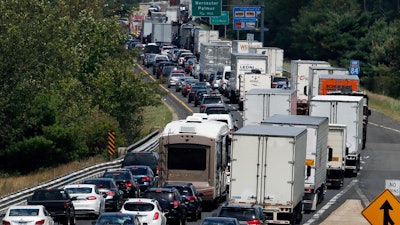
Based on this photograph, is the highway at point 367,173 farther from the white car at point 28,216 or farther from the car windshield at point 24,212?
the car windshield at point 24,212

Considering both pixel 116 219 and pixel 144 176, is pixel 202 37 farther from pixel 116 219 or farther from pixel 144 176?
pixel 116 219

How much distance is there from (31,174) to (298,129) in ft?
82.8

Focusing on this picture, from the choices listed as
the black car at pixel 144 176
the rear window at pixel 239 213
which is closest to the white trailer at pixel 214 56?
the black car at pixel 144 176

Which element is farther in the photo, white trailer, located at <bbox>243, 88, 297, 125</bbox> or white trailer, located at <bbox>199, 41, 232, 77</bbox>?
white trailer, located at <bbox>199, 41, 232, 77</bbox>

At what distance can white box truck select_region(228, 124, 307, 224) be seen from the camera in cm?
A: 3975

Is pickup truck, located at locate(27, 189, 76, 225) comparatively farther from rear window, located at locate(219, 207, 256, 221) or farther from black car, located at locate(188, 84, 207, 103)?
black car, located at locate(188, 84, 207, 103)

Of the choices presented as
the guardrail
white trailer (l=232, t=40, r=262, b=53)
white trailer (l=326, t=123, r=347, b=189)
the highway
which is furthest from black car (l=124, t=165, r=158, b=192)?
white trailer (l=232, t=40, r=262, b=53)

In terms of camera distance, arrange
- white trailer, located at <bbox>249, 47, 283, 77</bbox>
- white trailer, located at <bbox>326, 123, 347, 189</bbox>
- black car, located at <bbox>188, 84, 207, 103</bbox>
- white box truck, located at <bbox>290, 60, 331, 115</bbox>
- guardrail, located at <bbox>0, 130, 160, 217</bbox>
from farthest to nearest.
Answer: white trailer, located at <bbox>249, 47, 283, 77</bbox>, black car, located at <bbox>188, 84, 207, 103</bbox>, white box truck, located at <bbox>290, 60, 331, 115</bbox>, white trailer, located at <bbox>326, 123, 347, 189</bbox>, guardrail, located at <bbox>0, 130, 160, 217</bbox>

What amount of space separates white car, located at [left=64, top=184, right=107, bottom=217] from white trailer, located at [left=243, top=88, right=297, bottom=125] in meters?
15.7

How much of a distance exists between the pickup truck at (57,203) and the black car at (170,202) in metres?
2.41

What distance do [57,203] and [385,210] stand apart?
18138mm

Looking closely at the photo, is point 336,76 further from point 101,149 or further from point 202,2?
point 202,2

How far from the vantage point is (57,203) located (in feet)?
129

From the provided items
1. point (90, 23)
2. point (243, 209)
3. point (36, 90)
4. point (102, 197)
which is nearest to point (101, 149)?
point (36, 90)
